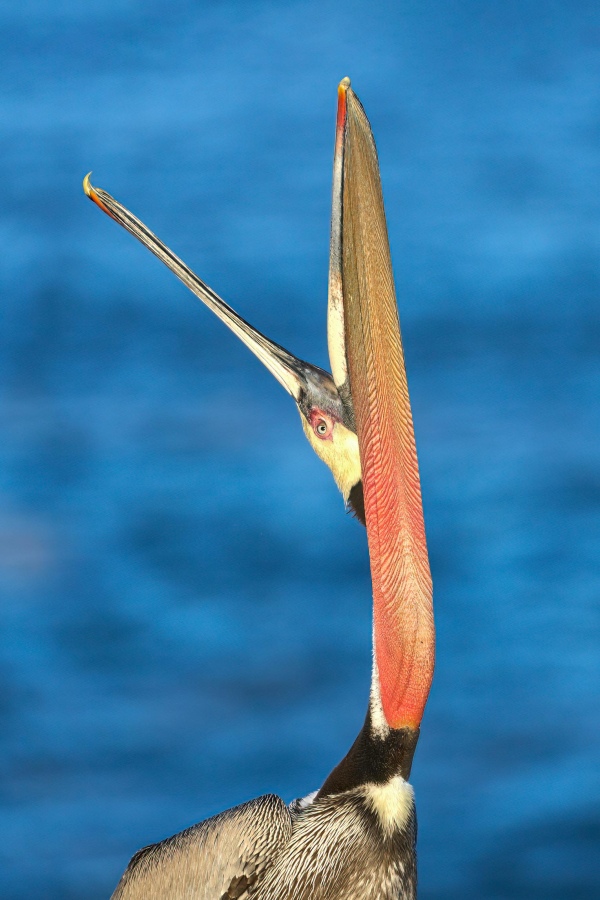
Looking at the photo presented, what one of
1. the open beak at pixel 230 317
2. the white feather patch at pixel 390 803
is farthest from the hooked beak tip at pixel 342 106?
the white feather patch at pixel 390 803

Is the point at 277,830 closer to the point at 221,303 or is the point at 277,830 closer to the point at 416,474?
the point at 416,474

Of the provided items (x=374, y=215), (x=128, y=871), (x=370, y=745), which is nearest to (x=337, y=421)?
(x=374, y=215)

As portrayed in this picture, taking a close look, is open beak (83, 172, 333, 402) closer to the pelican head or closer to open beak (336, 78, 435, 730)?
the pelican head

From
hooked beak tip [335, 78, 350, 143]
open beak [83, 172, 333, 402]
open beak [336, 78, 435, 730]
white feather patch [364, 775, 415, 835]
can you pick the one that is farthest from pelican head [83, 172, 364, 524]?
white feather patch [364, 775, 415, 835]

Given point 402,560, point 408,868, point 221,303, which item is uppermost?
point 221,303

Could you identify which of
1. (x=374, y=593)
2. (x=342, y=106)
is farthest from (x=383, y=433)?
(x=342, y=106)

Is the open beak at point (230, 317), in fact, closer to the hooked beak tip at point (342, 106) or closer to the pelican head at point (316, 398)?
the pelican head at point (316, 398)

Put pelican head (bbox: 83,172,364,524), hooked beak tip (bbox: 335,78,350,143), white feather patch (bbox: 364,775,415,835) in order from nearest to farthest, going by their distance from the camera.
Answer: hooked beak tip (bbox: 335,78,350,143) < white feather patch (bbox: 364,775,415,835) < pelican head (bbox: 83,172,364,524)
